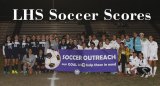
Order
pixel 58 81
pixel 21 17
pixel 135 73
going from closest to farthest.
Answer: pixel 58 81 → pixel 135 73 → pixel 21 17

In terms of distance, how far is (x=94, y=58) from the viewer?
17625 mm

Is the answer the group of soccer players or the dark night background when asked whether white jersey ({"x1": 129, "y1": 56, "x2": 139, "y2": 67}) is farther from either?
A: the dark night background

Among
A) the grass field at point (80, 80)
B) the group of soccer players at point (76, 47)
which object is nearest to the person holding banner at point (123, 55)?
the group of soccer players at point (76, 47)

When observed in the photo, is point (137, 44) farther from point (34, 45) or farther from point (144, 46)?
point (34, 45)

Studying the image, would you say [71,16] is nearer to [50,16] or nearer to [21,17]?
[50,16]

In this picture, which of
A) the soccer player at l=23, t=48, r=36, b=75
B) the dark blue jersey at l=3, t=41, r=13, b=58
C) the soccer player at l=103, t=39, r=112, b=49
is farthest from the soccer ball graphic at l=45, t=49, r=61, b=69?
the soccer player at l=103, t=39, r=112, b=49

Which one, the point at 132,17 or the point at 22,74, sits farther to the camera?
the point at 132,17

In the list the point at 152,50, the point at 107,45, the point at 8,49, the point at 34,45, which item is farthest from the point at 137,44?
the point at 8,49

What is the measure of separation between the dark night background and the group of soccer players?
1538cm

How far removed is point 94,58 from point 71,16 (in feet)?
53.6

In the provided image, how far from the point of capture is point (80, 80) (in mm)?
16141

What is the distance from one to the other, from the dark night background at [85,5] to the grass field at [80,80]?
1605 cm

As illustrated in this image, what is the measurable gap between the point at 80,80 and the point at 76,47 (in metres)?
2.25

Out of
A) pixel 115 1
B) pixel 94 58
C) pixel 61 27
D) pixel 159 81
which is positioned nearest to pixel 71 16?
pixel 61 27
